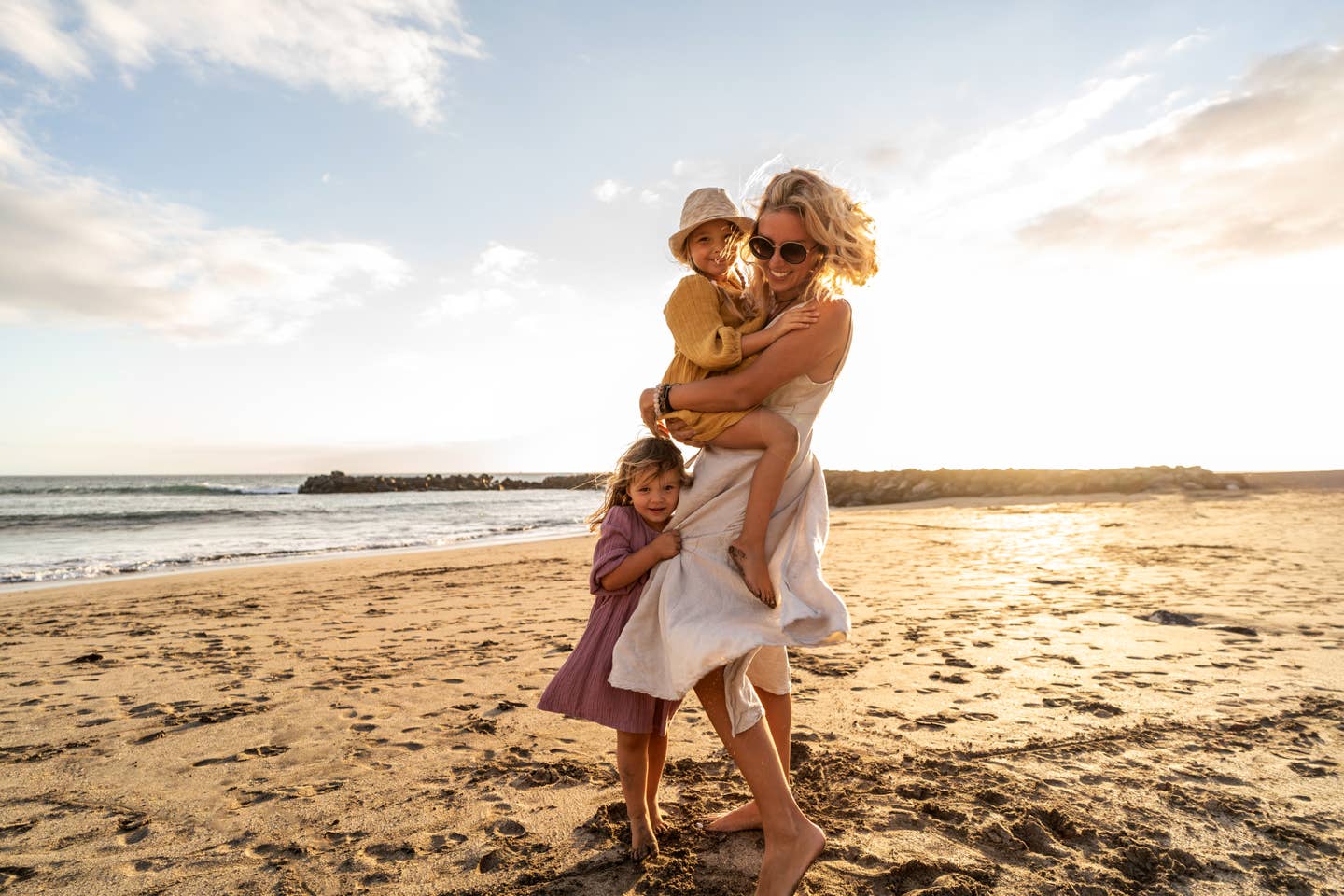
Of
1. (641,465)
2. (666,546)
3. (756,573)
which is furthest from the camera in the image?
(641,465)

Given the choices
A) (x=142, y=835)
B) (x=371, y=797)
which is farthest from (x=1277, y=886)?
(x=142, y=835)

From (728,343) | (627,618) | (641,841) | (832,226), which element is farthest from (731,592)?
(832,226)

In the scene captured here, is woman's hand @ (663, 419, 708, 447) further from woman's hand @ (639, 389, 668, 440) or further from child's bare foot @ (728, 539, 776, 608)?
child's bare foot @ (728, 539, 776, 608)

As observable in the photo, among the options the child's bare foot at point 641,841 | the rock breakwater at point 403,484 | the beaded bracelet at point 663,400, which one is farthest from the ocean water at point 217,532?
the rock breakwater at point 403,484

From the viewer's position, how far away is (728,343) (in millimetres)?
2070

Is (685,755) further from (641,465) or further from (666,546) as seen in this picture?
(641,465)

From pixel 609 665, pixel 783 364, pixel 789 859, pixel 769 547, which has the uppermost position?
pixel 783 364

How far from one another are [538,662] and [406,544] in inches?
419

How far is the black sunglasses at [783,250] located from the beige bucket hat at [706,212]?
0.11 metres

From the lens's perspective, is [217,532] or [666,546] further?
[217,532]

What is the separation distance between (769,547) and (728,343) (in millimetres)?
627

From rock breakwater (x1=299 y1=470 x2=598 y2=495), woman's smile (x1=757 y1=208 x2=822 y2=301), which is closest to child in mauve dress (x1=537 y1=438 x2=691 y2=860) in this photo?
woman's smile (x1=757 y1=208 x2=822 y2=301)

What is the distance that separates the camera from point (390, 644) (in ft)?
17.8

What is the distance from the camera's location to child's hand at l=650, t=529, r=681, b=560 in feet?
7.25
